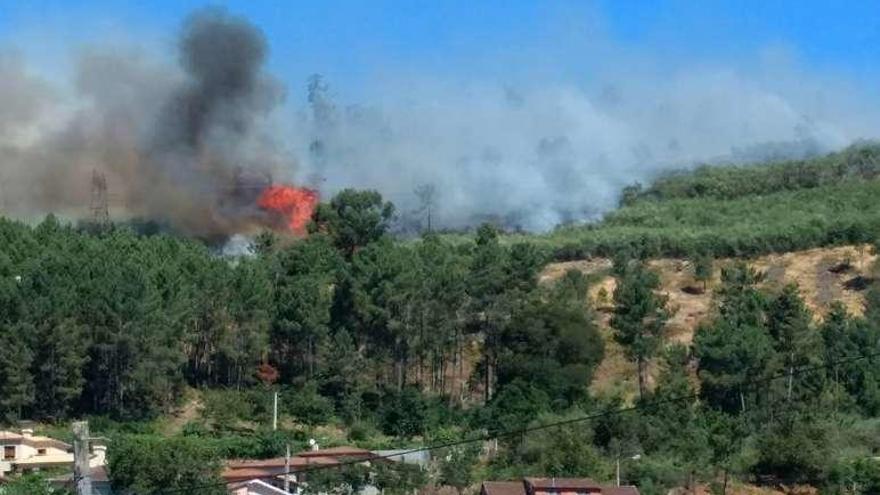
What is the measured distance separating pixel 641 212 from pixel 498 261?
2398 cm

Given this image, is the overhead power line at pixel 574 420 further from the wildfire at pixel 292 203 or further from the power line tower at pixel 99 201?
the wildfire at pixel 292 203

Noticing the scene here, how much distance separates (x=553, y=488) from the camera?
161 feet

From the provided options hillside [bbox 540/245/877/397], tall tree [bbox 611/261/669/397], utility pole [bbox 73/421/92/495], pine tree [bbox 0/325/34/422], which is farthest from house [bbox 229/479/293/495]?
hillside [bbox 540/245/877/397]

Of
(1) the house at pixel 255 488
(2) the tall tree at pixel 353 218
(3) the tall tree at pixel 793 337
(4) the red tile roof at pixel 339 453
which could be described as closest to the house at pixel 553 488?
(4) the red tile roof at pixel 339 453

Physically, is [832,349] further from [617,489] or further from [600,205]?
[600,205]

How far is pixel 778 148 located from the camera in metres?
103

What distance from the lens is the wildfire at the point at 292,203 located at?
3063 inches

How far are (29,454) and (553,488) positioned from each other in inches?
584

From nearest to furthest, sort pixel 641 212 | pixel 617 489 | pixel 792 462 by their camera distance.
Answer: pixel 617 489
pixel 792 462
pixel 641 212

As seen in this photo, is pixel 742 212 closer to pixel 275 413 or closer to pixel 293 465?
pixel 275 413

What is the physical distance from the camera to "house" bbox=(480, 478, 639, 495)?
1933 inches

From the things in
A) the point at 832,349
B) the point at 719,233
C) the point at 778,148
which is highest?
the point at 778,148

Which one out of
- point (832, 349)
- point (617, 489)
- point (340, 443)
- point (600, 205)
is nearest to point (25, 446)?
point (340, 443)

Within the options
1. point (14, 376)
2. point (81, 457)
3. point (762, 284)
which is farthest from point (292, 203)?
point (81, 457)
